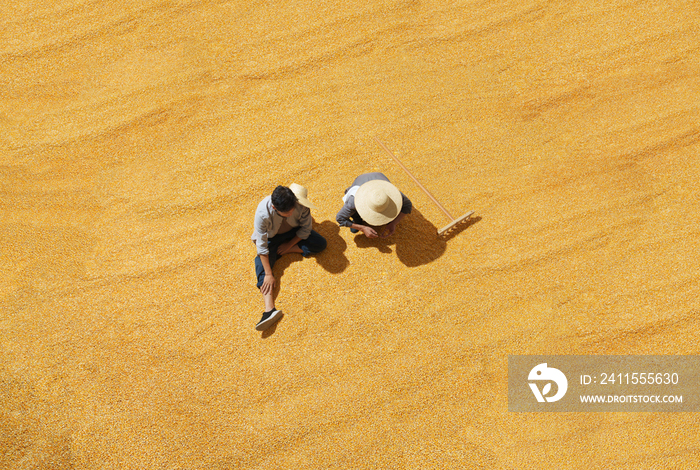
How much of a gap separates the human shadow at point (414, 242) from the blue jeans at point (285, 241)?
12.8 inches

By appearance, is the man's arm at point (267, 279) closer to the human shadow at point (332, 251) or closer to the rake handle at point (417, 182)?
the human shadow at point (332, 251)

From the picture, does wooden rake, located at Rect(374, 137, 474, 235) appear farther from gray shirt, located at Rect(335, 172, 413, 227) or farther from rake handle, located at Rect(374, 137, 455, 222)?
gray shirt, located at Rect(335, 172, 413, 227)

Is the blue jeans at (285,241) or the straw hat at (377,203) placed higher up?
the straw hat at (377,203)

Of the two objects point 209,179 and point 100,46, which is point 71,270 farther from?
point 100,46

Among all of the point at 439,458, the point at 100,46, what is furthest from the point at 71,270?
the point at 439,458

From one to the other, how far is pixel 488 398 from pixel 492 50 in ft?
10.0

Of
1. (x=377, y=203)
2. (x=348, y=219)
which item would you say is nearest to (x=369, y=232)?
(x=348, y=219)

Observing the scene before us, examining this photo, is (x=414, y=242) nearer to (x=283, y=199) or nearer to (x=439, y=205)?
(x=439, y=205)

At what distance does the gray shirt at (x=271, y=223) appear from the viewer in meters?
2.71

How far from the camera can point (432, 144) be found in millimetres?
3482

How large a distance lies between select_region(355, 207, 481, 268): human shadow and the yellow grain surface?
25 mm

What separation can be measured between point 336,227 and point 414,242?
2.15 ft

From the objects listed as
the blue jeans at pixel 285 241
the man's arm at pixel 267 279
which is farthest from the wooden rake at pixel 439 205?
the man's arm at pixel 267 279

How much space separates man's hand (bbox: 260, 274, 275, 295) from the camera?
117 inches
